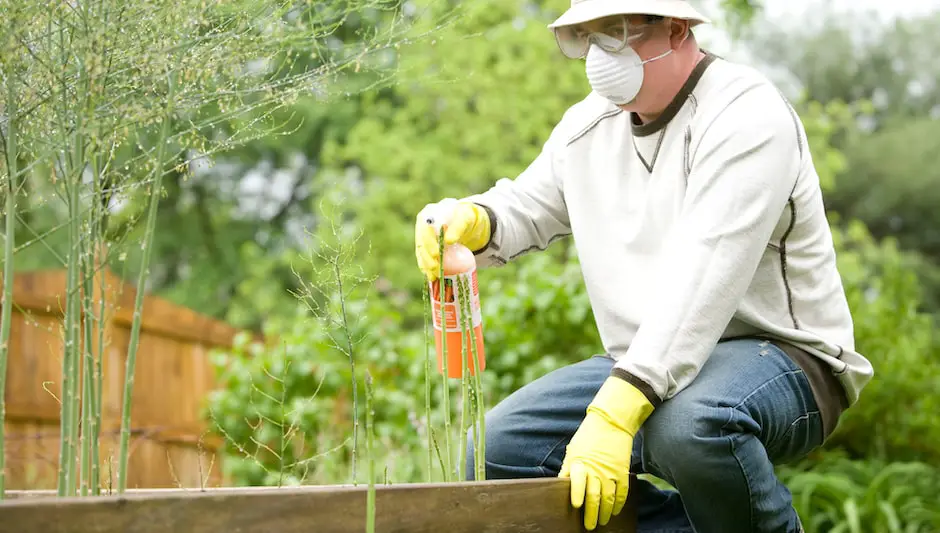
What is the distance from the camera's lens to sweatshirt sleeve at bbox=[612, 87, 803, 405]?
6.40 feet

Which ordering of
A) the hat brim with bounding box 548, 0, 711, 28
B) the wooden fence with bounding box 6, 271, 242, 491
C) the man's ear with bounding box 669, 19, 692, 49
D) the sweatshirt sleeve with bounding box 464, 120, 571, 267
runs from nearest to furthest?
the hat brim with bounding box 548, 0, 711, 28 → the man's ear with bounding box 669, 19, 692, 49 → the sweatshirt sleeve with bounding box 464, 120, 571, 267 → the wooden fence with bounding box 6, 271, 242, 491

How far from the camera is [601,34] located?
85.0 inches

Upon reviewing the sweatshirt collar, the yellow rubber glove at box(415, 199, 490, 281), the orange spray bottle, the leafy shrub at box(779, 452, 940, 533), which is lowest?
the leafy shrub at box(779, 452, 940, 533)

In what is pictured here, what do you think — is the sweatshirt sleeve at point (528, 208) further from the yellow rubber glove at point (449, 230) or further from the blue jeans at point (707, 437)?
the blue jeans at point (707, 437)

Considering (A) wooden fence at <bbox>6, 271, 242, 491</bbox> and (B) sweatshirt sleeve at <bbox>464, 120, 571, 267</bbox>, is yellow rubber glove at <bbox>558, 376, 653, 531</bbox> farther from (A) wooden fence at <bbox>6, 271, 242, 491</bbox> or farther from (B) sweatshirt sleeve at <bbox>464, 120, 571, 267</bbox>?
(A) wooden fence at <bbox>6, 271, 242, 491</bbox>

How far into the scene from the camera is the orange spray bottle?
2145mm

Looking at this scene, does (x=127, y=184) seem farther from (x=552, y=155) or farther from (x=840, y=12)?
(x=840, y=12)

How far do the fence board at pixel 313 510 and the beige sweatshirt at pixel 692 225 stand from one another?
1.14 feet

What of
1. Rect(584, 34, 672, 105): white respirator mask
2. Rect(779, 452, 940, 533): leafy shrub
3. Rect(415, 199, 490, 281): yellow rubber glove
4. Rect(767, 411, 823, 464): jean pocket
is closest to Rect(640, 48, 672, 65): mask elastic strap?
Rect(584, 34, 672, 105): white respirator mask

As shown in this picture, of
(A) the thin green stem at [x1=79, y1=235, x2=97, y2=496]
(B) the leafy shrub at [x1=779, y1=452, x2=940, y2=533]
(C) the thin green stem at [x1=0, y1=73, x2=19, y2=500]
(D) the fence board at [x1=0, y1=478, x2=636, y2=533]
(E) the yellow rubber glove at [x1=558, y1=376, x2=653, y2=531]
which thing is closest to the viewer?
(D) the fence board at [x1=0, y1=478, x2=636, y2=533]

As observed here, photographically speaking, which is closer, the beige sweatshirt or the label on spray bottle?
the beige sweatshirt

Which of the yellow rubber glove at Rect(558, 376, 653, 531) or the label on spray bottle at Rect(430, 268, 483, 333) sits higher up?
the label on spray bottle at Rect(430, 268, 483, 333)

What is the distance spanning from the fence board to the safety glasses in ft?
2.97

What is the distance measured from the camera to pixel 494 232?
7.92 feet
